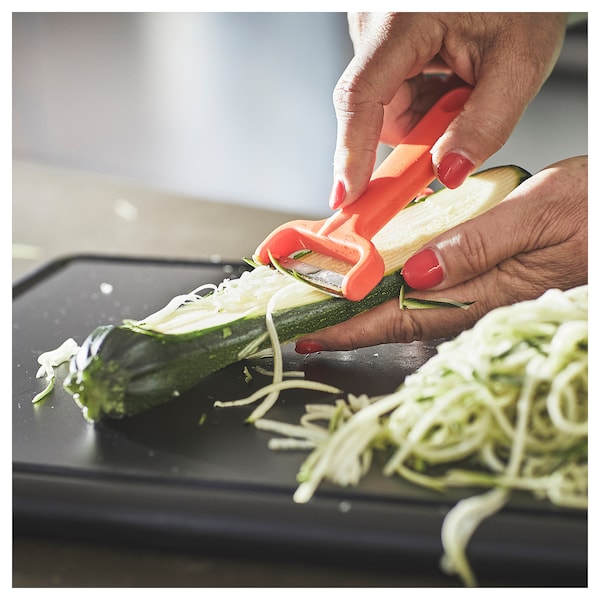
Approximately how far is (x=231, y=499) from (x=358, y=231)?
0.69m

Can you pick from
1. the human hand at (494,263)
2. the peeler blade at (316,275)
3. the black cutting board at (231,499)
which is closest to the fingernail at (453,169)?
the human hand at (494,263)

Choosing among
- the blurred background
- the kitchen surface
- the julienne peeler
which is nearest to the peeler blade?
the julienne peeler

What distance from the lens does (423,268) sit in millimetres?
1796

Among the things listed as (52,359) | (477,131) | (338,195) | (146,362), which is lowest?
(146,362)

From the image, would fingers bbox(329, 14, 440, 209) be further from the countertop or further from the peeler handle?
the countertop

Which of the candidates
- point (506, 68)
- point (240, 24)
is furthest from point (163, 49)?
point (506, 68)

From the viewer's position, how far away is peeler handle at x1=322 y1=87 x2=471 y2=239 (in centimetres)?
183

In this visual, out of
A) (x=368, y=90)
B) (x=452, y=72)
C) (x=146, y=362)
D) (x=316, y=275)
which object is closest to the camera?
(x=146, y=362)

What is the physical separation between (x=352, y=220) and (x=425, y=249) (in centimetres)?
16

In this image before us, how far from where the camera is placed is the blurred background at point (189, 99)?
18.0ft

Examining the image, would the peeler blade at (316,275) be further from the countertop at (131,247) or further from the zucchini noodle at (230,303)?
the countertop at (131,247)

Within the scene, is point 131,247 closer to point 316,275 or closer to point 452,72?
point 452,72

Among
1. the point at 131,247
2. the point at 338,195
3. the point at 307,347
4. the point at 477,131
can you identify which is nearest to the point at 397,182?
the point at 338,195

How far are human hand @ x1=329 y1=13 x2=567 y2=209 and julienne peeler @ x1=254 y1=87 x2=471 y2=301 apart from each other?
0.11 feet
